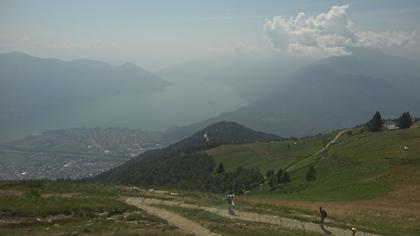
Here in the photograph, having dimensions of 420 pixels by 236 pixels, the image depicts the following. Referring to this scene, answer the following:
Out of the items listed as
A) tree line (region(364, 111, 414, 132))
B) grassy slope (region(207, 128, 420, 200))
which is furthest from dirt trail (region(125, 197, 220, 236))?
tree line (region(364, 111, 414, 132))

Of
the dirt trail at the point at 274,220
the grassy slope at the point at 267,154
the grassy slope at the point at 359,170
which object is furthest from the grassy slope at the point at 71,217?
the grassy slope at the point at 267,154

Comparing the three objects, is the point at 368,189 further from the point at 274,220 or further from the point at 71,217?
the point at 71,217

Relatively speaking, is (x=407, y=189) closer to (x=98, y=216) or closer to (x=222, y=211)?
(x=222, y=211)

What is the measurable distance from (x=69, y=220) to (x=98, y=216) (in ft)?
8.33

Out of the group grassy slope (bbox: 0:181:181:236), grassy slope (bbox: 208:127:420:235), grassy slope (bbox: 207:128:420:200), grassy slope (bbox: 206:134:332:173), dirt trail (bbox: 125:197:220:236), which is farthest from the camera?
grassy slope (bbox: 206:134:332:173)

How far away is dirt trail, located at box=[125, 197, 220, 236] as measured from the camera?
1203 inches

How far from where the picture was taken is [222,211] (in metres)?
39.2

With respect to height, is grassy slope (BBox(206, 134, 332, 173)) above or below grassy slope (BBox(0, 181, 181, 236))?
above

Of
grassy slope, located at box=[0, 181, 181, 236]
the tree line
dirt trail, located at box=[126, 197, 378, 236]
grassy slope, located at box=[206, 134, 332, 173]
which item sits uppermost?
the tree line

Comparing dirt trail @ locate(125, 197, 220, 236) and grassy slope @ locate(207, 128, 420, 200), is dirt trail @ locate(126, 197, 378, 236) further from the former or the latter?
grassy slope @ locate(207, 128, 420, 200)

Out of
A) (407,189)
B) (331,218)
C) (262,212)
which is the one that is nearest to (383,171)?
(407,189)

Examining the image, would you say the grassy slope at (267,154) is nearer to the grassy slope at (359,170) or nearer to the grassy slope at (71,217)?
the grassy slope at (359,170)

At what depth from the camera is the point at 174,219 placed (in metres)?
34.2

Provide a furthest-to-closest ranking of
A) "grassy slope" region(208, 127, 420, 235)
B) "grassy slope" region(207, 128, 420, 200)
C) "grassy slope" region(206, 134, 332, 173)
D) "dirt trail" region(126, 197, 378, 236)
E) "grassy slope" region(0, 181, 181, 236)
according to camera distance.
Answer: "grassy slope" region(206, 134, 332, 173) < "grassy slope" region(207, 128, 420, 200) < "grassy slope" region(208, 127, 420, 235) < "dirt trail" region(126, 197, 378, 236) < "grassy slope" region(0, 181, 181, 236)
